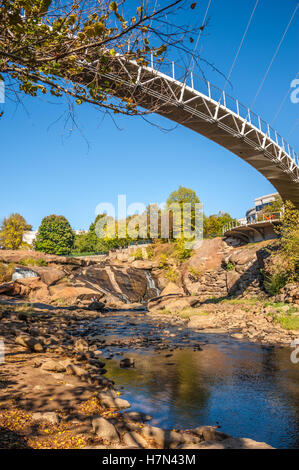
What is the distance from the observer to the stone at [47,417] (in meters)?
4.72

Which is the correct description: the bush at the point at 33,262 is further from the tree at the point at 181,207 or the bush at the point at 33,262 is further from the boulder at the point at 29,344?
the boulder at the point at 29,344

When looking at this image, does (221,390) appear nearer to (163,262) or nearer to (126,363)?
(126,363)

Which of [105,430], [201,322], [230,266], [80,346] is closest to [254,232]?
[230,266]

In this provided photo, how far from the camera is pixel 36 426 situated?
14.8 feet

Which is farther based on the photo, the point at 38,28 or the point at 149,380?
the point at 149,380

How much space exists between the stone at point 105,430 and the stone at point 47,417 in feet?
1.98

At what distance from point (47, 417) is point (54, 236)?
79221 millimetres

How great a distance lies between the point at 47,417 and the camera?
15.7 ft

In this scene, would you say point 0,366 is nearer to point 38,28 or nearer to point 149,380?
point 149,380

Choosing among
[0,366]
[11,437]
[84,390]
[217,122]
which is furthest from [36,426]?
[217,122]

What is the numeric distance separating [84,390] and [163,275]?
3915 cm

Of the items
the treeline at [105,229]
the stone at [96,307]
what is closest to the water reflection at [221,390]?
the stone at [96,307]

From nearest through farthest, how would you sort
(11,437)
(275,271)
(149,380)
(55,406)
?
(11,437)
(55,406)
(149,380)
(275,271)

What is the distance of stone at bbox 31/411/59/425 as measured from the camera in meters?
4.72
